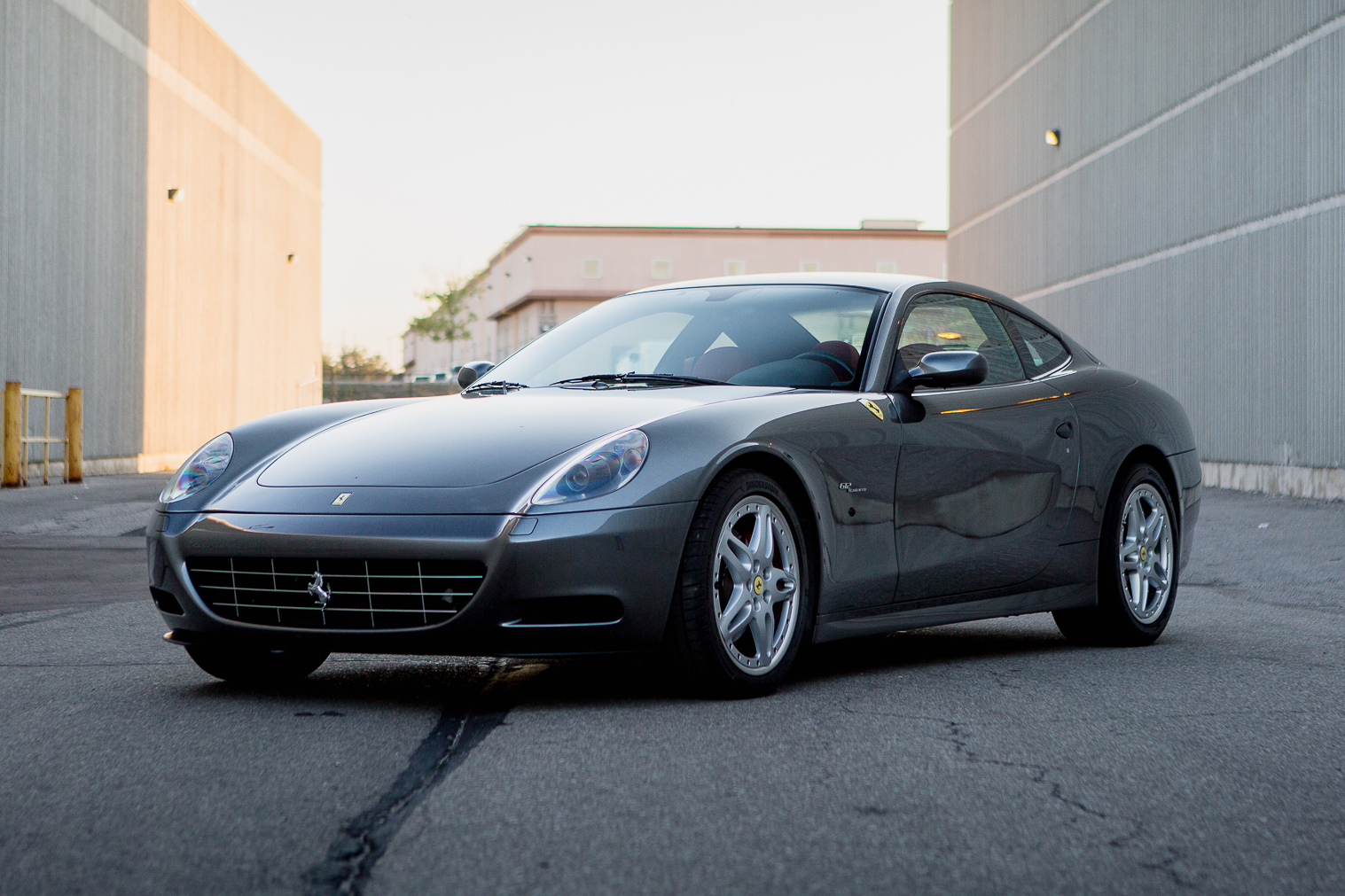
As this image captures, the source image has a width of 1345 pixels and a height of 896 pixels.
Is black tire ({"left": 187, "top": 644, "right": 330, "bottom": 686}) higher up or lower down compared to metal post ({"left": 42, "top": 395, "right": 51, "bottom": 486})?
lower down

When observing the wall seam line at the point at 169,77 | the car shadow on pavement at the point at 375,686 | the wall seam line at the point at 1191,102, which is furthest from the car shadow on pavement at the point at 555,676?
the wall seam line at the point at 169,77

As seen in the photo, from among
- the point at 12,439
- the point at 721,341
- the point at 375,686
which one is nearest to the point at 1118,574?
the point at 721,341

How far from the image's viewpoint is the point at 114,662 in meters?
5.42

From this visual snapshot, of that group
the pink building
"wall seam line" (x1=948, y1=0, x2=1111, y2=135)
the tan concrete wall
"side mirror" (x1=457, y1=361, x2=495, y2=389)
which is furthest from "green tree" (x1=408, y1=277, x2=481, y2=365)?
"side mirror" (x1=457, y1=361, x2=495, y2=389)

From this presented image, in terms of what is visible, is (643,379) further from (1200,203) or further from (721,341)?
(1200,203)

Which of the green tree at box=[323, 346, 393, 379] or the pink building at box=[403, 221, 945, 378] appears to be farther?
the green tree at box=[323, 346, 393, 379]

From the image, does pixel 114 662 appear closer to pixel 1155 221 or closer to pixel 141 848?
pixel 141 848

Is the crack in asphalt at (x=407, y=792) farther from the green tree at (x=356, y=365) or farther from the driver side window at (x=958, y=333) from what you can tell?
the green tree at (x=356, y=365)

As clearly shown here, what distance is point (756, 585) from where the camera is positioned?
15.1ft

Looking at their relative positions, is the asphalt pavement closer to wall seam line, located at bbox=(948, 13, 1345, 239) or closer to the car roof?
the car roof

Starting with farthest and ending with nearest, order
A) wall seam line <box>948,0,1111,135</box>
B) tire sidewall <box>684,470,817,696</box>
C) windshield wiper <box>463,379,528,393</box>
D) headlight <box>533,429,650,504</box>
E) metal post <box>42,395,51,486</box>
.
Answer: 1. wall seam line <box>948,0,1111,135</box>
2. metal post <box>42,395,51,486</box>
3. windshield wiper <box>463,379,528,393</box>
4. tire sidewall <box>684,470,817,696</box>
5. headlight <box>533,429,650,504</box>

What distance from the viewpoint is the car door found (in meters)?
5.28

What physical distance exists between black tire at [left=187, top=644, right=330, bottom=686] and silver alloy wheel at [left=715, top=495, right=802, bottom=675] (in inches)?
48.2

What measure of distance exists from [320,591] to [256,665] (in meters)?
0.80
